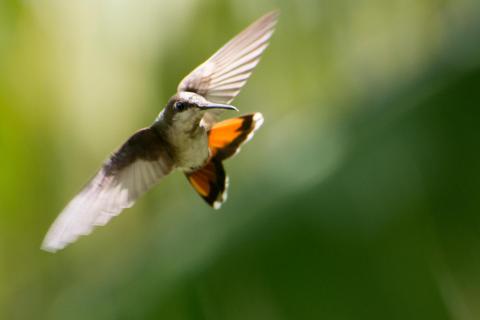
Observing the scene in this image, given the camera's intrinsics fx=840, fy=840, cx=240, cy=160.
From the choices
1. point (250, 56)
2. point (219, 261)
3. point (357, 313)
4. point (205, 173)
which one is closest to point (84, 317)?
point (219, 261)

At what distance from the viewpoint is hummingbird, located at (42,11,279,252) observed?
5.02ft

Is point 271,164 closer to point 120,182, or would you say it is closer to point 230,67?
point 230,67

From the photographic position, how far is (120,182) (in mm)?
1629

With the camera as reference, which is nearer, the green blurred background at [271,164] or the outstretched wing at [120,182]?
the outstretched wing at [120,182]

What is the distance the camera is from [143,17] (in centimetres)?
266

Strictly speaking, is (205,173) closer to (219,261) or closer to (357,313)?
(219,261)

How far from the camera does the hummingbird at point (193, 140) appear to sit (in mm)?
1530

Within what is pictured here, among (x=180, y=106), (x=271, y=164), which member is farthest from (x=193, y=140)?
(x=271, y=164)

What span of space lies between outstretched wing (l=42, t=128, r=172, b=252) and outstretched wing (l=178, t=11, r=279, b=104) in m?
0.15

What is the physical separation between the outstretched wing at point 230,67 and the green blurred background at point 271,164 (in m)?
0.34

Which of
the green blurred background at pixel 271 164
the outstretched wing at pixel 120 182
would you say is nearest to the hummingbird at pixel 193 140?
the outstretched wing at pixel 120 182

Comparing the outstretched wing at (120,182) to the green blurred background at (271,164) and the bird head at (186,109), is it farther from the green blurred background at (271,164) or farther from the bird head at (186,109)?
the green blurred background at (271,164)

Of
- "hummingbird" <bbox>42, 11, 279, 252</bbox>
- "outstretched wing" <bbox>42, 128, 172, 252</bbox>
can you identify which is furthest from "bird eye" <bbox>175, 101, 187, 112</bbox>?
"outstretched wing" <bbox>42, 128, 172, 252</bbox>

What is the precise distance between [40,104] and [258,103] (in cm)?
71
